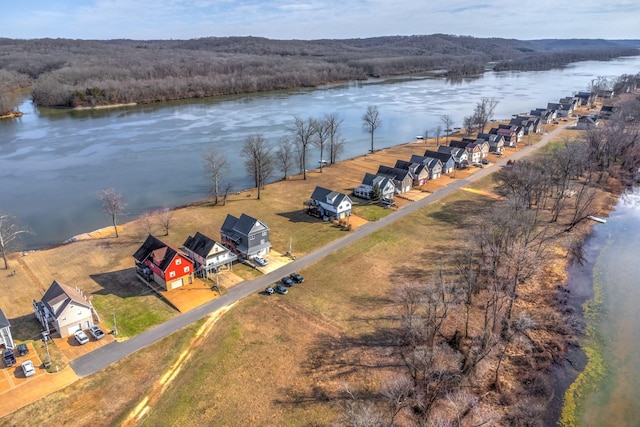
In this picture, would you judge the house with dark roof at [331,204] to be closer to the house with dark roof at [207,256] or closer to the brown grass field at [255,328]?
the brown grass field at [255,328]

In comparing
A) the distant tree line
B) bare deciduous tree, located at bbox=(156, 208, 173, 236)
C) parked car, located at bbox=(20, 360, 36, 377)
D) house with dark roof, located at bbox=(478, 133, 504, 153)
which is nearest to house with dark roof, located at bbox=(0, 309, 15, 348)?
parked car, located at bbox=(20, 360, 36, 377)

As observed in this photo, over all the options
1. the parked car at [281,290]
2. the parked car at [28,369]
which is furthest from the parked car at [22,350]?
the parked car at [281,290]

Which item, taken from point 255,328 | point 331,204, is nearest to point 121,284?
point 255,328

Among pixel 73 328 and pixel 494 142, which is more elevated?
pixel 494 142

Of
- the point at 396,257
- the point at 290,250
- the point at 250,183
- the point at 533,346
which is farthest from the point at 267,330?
the point at 250,183

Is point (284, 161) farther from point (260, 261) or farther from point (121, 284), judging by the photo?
point (121, 284)

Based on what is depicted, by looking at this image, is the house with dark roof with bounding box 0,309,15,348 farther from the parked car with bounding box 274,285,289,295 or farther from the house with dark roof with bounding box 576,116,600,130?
the house with dark roof with bounding box 576,116,600,130
